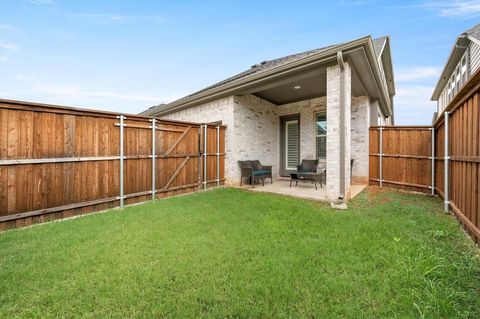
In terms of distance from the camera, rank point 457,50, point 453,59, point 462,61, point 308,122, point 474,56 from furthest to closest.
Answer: point 453,59, point 462,61, point 457,50, point 308,122, point 474,56

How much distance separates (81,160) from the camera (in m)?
4.49

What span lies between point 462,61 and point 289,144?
8791 mm

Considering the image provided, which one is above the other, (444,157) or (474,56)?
(474,56)

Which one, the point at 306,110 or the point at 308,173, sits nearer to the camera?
the point at 308,173

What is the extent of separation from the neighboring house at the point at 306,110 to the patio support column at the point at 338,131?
0.02 metres

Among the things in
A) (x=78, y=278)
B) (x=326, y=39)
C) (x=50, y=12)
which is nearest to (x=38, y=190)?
(x=78, y=278)

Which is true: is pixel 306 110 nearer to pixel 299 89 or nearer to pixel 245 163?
pixel 299 89

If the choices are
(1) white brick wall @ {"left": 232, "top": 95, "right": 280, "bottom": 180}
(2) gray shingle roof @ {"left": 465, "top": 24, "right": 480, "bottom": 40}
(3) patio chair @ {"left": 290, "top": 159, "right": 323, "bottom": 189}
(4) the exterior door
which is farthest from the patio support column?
(2) gray shingle roof @ {"left": 465, "top": 24, "right": 480, "bottom": 40}

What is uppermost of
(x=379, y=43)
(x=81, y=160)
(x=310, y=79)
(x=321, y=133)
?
(x=379, y=43)

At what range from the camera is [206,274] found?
227 cm

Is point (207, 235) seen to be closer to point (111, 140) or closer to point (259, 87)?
point (111, 140)

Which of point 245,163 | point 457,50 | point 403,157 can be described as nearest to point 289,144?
point 245,163

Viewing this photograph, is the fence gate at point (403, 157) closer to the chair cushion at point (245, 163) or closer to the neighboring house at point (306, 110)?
the neighboring house at point (306, 110)

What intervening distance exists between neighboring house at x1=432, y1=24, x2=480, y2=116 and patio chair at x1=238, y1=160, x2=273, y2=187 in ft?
23.4
